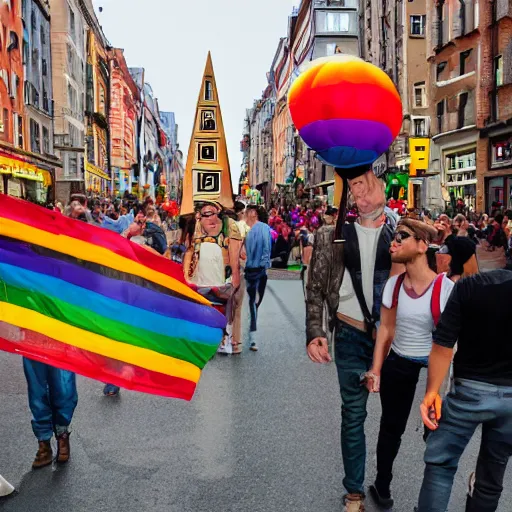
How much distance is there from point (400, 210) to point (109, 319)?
17879mm

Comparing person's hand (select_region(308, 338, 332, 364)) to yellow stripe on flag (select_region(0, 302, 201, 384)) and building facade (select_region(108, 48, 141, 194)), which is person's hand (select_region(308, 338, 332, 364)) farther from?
building facade (select_region(108, 48, 141, 194))

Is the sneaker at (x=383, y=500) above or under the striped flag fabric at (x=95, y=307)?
under

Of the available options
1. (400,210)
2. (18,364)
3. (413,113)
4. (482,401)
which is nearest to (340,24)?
(413,113)

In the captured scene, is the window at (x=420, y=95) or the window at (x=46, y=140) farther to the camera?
the window at (x=46, y=140)

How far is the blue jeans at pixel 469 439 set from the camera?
123 inches

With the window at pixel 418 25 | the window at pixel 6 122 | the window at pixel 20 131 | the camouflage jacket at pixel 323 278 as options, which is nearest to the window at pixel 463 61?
the window at pixel 418 25

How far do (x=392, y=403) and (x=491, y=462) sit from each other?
915 millimetres

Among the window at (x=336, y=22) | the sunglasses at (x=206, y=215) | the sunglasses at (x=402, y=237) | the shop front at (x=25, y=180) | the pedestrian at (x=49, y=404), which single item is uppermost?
the window at (x=336, y=22)

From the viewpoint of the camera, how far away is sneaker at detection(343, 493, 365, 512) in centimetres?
393

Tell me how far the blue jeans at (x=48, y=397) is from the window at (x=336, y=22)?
5766 centimetres

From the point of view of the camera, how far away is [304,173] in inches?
2415

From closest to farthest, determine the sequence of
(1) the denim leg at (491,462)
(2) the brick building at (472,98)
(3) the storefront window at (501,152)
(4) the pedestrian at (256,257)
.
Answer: (1) the denim leg at (491,462)
(4) the pedestrian at (256,257)
(3) the storefront window at (501,152)
(2) the brick building at (472,98)

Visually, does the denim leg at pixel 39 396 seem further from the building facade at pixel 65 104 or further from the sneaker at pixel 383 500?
the building facade at pixel 65 104

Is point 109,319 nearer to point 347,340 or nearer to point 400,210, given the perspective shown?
point 347,340
